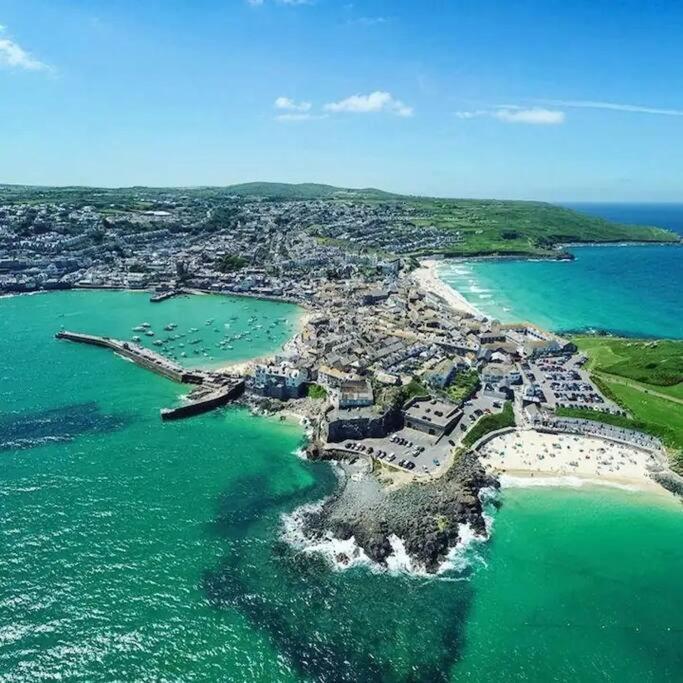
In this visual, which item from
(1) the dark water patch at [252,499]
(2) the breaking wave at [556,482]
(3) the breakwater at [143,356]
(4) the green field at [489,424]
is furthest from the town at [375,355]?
(2) the breaking wave at [556,482]

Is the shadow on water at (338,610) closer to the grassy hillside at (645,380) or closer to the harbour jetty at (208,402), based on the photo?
the harbour jetty at (208,402)

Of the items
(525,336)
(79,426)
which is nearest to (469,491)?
(79,426)

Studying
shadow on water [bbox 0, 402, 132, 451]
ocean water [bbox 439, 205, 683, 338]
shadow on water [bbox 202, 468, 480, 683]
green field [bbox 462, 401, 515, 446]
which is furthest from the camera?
ocean water [bbox 439, 205, 683, 338]

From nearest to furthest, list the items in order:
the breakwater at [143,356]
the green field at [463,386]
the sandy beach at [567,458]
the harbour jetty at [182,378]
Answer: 1. the sandy beach at [567,458]
2. the harbour jetty at [182,378]
3. the green field at [463,386]
4. the breakwater at [143,356]

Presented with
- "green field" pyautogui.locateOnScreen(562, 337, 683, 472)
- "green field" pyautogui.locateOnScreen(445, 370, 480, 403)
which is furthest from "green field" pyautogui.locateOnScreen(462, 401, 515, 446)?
"green field" pyautogui.locateOnScreen(562, 337, 683, 472)

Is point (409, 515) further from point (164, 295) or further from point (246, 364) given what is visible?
point (164, 295)

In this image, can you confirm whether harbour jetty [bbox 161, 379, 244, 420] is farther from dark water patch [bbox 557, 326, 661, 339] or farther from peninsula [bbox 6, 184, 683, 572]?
dark water patch [bbox 557, 326, 661, 339]

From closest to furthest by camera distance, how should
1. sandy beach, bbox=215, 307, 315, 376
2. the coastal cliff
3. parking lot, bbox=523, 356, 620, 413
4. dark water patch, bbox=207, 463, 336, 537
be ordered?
the coastal cliff < dark water patch, bbox=207, 463, 336, 537 < parking lot, bbox=523, 356, 620, 413 < sandy beach, bbox=215, 307, 315, 376
